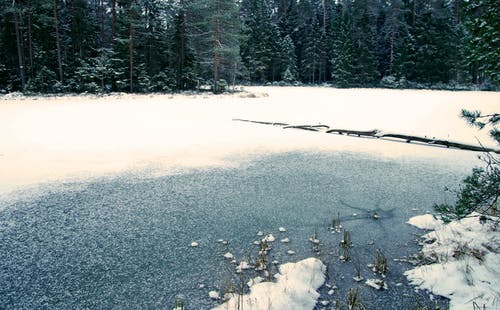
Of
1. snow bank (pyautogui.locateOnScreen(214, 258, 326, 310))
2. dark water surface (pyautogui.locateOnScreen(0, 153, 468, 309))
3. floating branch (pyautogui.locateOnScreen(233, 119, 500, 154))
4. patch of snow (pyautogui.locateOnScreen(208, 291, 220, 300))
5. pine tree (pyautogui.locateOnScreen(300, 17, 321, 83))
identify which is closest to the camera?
snow bank (pyautogui.locateOnScreen(214, 258, 326, 310))

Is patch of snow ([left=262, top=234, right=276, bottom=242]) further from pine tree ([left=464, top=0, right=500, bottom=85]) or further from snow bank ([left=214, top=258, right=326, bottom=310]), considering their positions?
pine tree ([left=464, top=0, right=500, bottom=85])

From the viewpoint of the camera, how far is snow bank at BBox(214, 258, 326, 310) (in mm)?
3156

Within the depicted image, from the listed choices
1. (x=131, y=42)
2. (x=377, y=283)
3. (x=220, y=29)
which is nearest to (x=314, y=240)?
(x=377, y=283)

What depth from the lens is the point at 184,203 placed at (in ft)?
19.5

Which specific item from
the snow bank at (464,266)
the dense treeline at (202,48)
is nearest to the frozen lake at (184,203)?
the snow bank at (464,266)

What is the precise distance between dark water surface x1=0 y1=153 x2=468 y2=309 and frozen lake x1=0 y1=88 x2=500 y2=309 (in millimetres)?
20

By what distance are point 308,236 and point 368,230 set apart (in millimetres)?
952

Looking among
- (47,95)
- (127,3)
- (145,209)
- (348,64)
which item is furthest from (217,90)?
(145,209)

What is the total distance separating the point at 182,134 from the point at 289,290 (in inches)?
409

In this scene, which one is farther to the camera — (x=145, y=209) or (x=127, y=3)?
(x=127, y=3)

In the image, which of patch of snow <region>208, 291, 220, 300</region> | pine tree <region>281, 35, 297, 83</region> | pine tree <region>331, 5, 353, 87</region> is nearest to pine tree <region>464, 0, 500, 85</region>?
patch of snow <region>208, 291, 220, 300</region>

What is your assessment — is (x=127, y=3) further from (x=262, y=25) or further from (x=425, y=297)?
(x=425, y=297)

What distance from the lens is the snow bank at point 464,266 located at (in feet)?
10.4

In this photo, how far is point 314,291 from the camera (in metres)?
3.41
